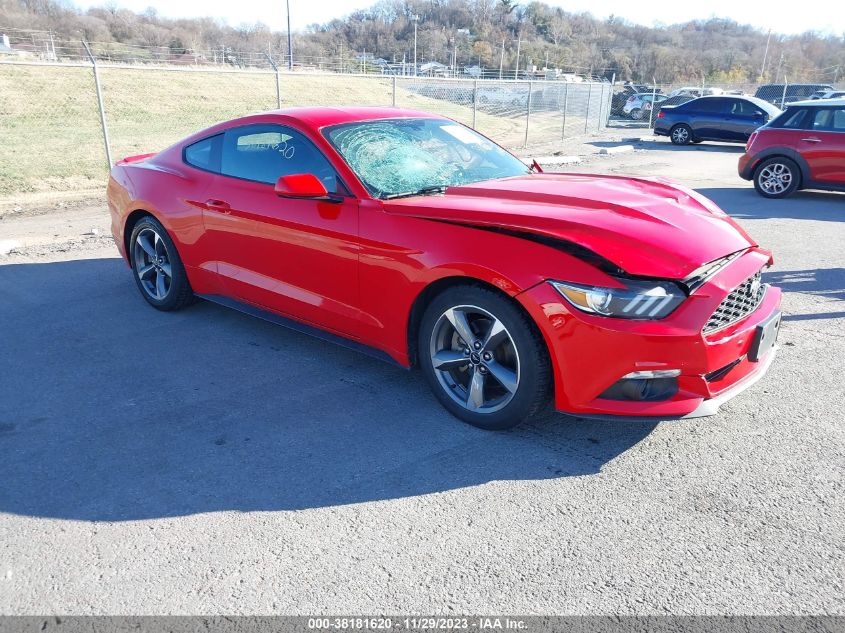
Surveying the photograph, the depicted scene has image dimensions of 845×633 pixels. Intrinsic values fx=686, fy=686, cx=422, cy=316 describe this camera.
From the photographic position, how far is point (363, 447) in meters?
3.48

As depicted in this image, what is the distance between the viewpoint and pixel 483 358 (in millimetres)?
3518

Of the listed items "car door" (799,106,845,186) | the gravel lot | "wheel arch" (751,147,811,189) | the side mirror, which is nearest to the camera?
the gravel lot

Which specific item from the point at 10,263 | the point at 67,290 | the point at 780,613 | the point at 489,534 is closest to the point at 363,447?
the point at 489,534

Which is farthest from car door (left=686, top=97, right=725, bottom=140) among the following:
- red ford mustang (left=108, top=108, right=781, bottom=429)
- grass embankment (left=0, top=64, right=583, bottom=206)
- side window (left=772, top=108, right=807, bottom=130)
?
red ford mustang (left=108, top=108, right=781, bottom=429)

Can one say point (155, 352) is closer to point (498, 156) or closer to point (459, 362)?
point (459, 362)

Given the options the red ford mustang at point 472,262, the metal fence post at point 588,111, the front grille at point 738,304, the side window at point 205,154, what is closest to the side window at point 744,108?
the metal fence post at point 588,111

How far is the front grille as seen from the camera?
3.20 meters

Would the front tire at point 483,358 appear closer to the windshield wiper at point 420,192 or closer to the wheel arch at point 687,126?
the windshield wiper at point 420,192

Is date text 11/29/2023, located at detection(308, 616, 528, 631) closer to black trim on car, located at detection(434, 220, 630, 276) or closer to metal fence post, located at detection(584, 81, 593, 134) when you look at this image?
black trim on car, located at detection(434, 220, 630, 276)

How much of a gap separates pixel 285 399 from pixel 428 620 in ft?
6.29

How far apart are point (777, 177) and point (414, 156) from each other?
9.00 m

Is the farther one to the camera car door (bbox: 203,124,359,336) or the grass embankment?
the grass embankment

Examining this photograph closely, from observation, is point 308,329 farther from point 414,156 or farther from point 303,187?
point 414,156

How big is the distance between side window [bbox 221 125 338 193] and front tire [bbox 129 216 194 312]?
859 mm
